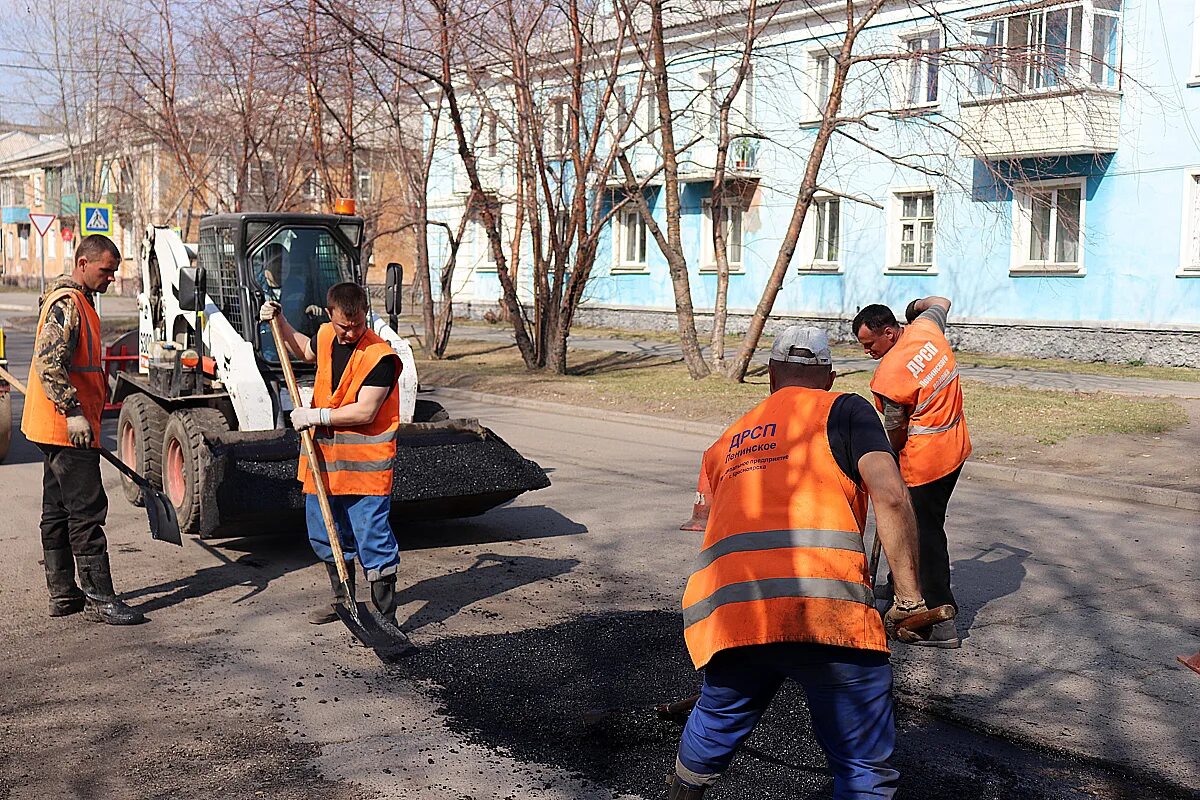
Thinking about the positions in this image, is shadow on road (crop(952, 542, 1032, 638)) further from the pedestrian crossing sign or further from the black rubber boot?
the pedestrian crossing sign

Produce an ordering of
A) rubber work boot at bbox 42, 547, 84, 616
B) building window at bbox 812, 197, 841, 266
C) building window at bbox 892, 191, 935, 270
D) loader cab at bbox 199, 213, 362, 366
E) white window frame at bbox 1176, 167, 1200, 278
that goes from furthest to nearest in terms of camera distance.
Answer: building window at bbox 812, 197, 841, 266, building window at bbox 892, 191, 935, 270, white window frame at bbox 1176, 167, 1200, 278, loader cab at bbox 199, 213, 362, 366, rubber work boot at bbox 42, 547, 84, 616

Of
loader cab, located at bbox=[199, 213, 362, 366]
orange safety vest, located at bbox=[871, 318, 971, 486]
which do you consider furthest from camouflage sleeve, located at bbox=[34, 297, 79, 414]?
orange safety vest, located at bbox=[871, 318, 971, 486]

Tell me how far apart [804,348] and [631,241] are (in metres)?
31.2

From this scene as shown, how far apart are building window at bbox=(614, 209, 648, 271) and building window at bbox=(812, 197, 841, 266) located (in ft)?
19.1

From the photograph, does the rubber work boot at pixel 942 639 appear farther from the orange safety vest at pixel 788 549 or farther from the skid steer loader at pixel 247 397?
the skid steer loader at pixel 247 397

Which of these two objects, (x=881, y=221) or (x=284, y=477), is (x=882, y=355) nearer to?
(x=284, y=477)

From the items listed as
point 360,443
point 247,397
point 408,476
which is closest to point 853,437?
point 360,443

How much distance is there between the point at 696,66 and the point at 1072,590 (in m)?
23.0

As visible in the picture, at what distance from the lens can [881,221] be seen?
2767cm

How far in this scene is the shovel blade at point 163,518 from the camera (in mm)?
6898

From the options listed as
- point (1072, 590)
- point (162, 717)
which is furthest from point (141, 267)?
point (1072, 590)

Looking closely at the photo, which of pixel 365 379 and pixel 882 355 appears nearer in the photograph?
pixel 365 379

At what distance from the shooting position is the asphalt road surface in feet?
14.4

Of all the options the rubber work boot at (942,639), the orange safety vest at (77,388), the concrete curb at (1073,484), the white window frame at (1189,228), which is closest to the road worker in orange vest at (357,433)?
the orange safety vest at (77,388)
